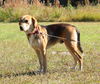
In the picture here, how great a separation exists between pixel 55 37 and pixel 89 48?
3772 mm

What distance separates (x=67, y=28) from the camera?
959 cm

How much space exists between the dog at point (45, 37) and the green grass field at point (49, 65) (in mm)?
410

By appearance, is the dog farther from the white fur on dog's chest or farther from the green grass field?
the green grass field

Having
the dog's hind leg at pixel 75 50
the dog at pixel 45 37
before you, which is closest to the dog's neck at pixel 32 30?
the dog at pixel 45 37

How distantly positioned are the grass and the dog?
15711 millimetres

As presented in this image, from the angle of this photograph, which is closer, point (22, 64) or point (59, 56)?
point (22, 64)

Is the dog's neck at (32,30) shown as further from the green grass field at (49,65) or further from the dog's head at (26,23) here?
the green grass field at (49,65)

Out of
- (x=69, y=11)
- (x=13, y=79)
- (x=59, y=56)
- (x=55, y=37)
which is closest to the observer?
(x=13, y=79)

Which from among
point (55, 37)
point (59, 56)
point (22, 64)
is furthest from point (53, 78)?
point (59, 56)

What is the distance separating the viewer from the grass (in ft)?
84.5

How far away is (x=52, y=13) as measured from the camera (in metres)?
26.5

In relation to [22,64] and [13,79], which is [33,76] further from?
[22,64]

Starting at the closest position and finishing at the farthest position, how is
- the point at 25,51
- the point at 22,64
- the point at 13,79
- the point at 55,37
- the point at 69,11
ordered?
the point at 13,79 < the point at 55,37 < the point at 22,64 < the point at 25,51 < the point at 69,11

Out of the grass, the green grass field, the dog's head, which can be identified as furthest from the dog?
the grass
